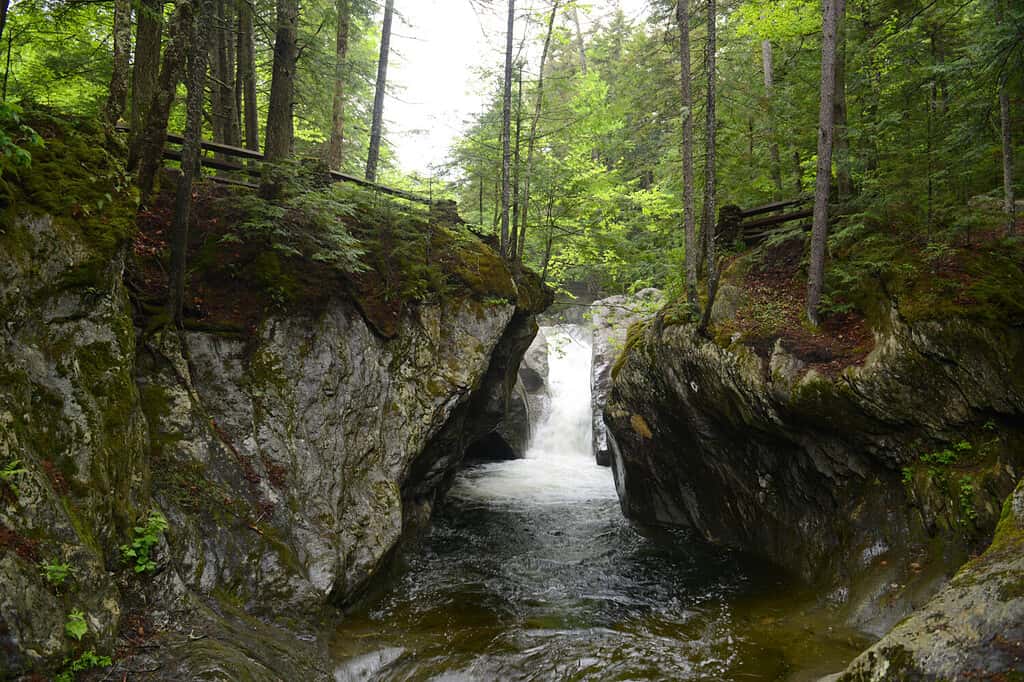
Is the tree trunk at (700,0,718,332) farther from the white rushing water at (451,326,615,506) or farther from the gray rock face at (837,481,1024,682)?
the white rushing water at (451,326,615,506)

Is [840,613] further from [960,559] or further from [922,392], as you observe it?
[922,392]

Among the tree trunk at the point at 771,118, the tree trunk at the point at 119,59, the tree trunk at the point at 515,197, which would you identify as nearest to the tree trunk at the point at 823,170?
the tree trunk at the point at 771,118

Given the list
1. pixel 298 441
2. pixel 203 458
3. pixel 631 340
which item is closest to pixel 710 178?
pixel 631 340

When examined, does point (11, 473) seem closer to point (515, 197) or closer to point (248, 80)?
point (248, 80)

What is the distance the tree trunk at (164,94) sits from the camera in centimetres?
747

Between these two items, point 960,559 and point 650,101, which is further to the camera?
point 650,101

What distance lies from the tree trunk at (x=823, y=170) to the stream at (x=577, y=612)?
5.08 metres

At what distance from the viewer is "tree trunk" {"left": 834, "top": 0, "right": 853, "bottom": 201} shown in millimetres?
10820

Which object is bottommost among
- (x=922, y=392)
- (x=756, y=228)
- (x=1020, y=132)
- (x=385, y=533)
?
(x=385, y=533)

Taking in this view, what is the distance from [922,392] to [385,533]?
27.2ft

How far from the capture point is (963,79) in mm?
9719

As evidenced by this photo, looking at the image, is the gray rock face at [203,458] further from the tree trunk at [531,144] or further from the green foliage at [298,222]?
the tree trunk at [531,144]

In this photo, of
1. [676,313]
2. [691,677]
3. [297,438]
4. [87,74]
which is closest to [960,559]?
[691,677]

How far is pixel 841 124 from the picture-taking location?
460 inches
